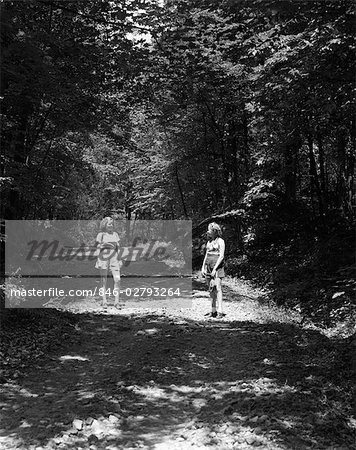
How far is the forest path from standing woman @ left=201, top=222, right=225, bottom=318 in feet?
4.57

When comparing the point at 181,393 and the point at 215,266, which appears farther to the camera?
the point at 215,266

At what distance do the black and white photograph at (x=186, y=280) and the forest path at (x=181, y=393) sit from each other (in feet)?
0.10

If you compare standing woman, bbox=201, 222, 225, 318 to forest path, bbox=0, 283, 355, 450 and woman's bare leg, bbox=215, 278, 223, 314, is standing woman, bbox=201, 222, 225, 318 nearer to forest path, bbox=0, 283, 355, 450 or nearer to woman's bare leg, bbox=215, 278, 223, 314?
woman's bare leg, bbox=215, 278, 223, 314

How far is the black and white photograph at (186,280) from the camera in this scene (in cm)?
480

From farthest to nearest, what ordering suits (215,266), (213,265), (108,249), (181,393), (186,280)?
1. (186,280)
2. (108,249)
3. (213,265)
4. (215,266)
5. (181,393)

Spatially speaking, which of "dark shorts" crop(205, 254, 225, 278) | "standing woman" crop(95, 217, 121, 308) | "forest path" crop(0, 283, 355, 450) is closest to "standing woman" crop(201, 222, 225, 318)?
"dark shorts" crop(205, 254, 225, 278)

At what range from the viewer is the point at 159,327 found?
8984mm

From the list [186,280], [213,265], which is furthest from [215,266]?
[186,280]

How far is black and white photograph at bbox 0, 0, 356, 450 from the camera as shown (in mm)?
4797

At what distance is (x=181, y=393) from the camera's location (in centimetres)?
550

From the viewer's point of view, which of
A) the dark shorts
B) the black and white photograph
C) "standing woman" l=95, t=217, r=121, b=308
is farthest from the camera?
"standing woman" l=95, t=217, r=121, b=308

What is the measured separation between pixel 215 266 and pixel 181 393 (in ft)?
15.2

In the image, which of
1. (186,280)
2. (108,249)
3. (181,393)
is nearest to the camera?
(181,393)

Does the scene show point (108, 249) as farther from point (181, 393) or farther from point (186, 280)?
point (186, 280)
